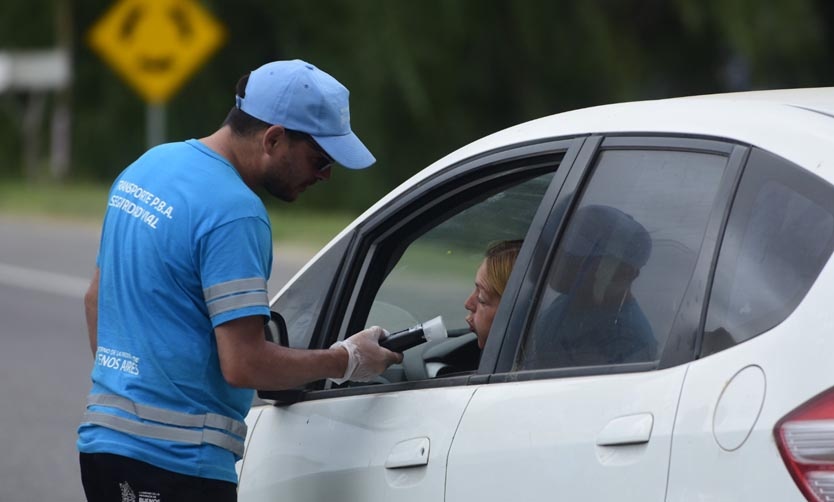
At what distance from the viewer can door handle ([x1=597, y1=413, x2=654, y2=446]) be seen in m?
2.69

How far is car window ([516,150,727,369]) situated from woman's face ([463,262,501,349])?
514mm

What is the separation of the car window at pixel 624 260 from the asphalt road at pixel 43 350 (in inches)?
156

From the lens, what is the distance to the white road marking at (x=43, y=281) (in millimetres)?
13328

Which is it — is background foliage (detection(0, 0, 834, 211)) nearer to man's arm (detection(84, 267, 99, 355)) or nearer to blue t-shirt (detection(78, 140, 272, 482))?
man's arm (detection(84, 267, 99, 355))

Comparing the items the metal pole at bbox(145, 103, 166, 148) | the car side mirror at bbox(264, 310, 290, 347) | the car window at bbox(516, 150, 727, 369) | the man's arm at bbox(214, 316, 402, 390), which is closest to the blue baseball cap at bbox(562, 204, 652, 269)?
the car window at bbox(516, 150, 727, 369)

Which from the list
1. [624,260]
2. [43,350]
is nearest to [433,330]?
[624,260]

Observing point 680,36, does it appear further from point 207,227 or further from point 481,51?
point 207,227

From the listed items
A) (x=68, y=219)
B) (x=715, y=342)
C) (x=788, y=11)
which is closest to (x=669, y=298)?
(x=715, y=342)

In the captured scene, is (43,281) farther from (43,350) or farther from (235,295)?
(235,295)

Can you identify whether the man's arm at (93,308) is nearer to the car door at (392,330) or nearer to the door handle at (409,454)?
the car door at (392,330)

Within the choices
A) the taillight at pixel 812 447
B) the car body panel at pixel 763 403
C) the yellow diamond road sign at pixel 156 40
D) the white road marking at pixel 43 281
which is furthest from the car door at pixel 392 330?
the yellow diamond road sign at pixel 156 40

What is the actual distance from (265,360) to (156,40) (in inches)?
613

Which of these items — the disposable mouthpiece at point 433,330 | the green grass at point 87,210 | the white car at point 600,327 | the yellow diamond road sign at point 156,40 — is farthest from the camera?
the yellow diamond road sign at point 156,40

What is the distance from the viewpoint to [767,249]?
2.66 meters
